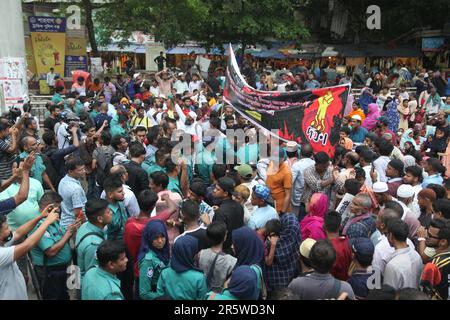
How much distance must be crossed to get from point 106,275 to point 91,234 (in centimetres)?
66

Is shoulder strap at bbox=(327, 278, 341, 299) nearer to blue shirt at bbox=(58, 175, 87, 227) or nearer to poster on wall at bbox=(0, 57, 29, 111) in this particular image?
blue shirt at bbox=(58, 175, 87, 227)

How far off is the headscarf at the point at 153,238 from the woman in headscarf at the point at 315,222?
1429 mm

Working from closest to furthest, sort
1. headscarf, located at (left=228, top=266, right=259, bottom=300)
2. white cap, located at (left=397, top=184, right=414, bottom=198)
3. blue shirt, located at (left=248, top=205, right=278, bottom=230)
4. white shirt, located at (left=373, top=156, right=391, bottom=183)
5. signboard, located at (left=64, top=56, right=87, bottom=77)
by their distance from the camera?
headscarf, located at (left=228, top=266, right=259, bottom=300) < blue shirt, located at (left=248, top=205, right=278, bottom=230) < white cap, located at (left=397, top=184, right=414, bottom=198) < white shirt, located at (left=373, top=156, right=391, bottom=183) < signboard, located at (left=64, top=56, right=87, bottom=77)

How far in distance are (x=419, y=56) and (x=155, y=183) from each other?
2414 cm

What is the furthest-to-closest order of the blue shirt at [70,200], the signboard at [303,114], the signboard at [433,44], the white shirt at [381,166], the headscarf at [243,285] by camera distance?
the signboard at [433,44] → the signboard at [303,114] → the white shirt at [381,166] → the blue shirt at [70,200] → the headscarf at [243,285]

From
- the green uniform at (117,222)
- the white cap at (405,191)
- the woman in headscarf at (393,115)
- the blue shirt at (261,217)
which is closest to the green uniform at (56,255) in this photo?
the green uniform at (117,222)

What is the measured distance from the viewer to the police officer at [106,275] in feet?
11.6

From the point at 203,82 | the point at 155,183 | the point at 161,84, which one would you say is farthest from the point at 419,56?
the point at 155,183

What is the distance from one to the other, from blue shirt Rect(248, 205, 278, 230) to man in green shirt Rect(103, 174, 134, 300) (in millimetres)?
1289

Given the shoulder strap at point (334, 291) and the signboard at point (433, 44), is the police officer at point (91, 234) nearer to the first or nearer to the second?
the shoulder strap at point (334, 291)

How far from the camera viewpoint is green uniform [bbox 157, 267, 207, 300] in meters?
3.75

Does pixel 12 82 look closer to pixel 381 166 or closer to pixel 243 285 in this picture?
pixel 381 166

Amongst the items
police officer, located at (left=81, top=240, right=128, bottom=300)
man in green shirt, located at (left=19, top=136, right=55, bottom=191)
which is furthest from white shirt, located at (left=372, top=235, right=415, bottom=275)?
man in green shirt, located at (left=19, top=136, right=55, bottom=191)

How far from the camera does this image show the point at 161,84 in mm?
14141
